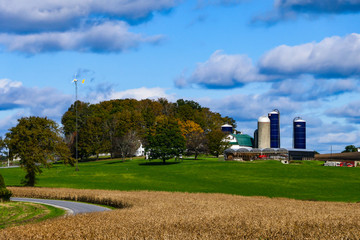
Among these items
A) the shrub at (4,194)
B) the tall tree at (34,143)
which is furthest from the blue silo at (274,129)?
the shrub at (4,194)

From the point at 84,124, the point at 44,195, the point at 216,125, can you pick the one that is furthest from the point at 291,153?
the point at 44,195

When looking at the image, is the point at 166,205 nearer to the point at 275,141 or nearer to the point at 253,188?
the point at 253,188

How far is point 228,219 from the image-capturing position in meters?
28.8

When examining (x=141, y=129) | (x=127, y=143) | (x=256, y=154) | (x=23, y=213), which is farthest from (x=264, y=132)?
(x=23, y=213)

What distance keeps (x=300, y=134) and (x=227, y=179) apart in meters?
67.4

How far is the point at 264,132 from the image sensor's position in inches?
5891

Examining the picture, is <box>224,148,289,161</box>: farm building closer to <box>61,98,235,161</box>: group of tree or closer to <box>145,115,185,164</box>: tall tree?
<box>61,98,235,161</box>: group of tree

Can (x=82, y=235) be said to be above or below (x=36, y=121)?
below

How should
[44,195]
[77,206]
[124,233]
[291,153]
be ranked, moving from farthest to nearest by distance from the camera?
1. [291,153]
2. [44,195]
3. [77,206]
4. [124,233]

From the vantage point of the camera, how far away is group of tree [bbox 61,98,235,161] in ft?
400

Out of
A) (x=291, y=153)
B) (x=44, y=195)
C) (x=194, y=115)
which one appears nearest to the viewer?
(x=44, y=195)

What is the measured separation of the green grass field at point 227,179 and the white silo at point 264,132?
45.8m

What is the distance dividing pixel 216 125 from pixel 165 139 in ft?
190

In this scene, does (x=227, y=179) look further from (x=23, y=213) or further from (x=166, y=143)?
(x=23, y=213)
